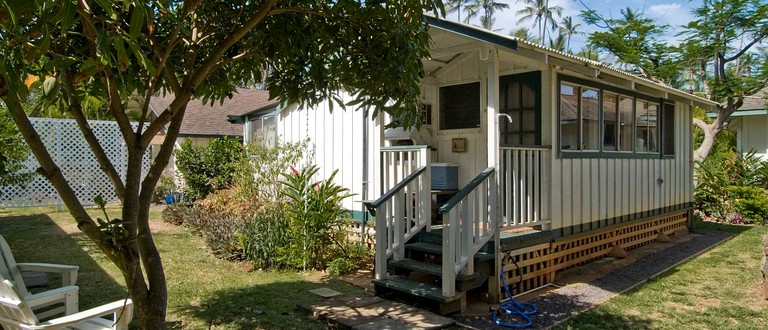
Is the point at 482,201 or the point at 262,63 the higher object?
the point at 262,63

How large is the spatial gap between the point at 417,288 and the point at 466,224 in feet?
2.78

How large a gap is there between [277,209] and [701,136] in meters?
16.2

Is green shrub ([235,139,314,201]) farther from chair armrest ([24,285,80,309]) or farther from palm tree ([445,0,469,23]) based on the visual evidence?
palm tree ([445,0,469,23])

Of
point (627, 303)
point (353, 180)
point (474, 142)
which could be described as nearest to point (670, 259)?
point (627, 303)

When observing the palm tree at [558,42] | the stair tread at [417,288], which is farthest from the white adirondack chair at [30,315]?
the palm tree at [558,42]

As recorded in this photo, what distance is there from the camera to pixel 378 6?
14.8 ft

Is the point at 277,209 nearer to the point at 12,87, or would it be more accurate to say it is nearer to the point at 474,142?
the point at 474,142

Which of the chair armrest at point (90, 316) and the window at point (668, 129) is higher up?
the window at point (668, 129)

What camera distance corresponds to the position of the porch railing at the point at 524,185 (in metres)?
6.28

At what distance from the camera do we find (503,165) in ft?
20.7

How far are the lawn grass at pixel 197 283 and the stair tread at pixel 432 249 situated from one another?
86cm

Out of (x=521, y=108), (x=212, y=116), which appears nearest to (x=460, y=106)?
(x=521, y=108)

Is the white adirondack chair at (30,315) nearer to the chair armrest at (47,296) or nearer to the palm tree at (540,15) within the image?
the chair armrest at (47,296)

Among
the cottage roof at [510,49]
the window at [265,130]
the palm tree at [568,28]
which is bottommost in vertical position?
the window at [265,130]
